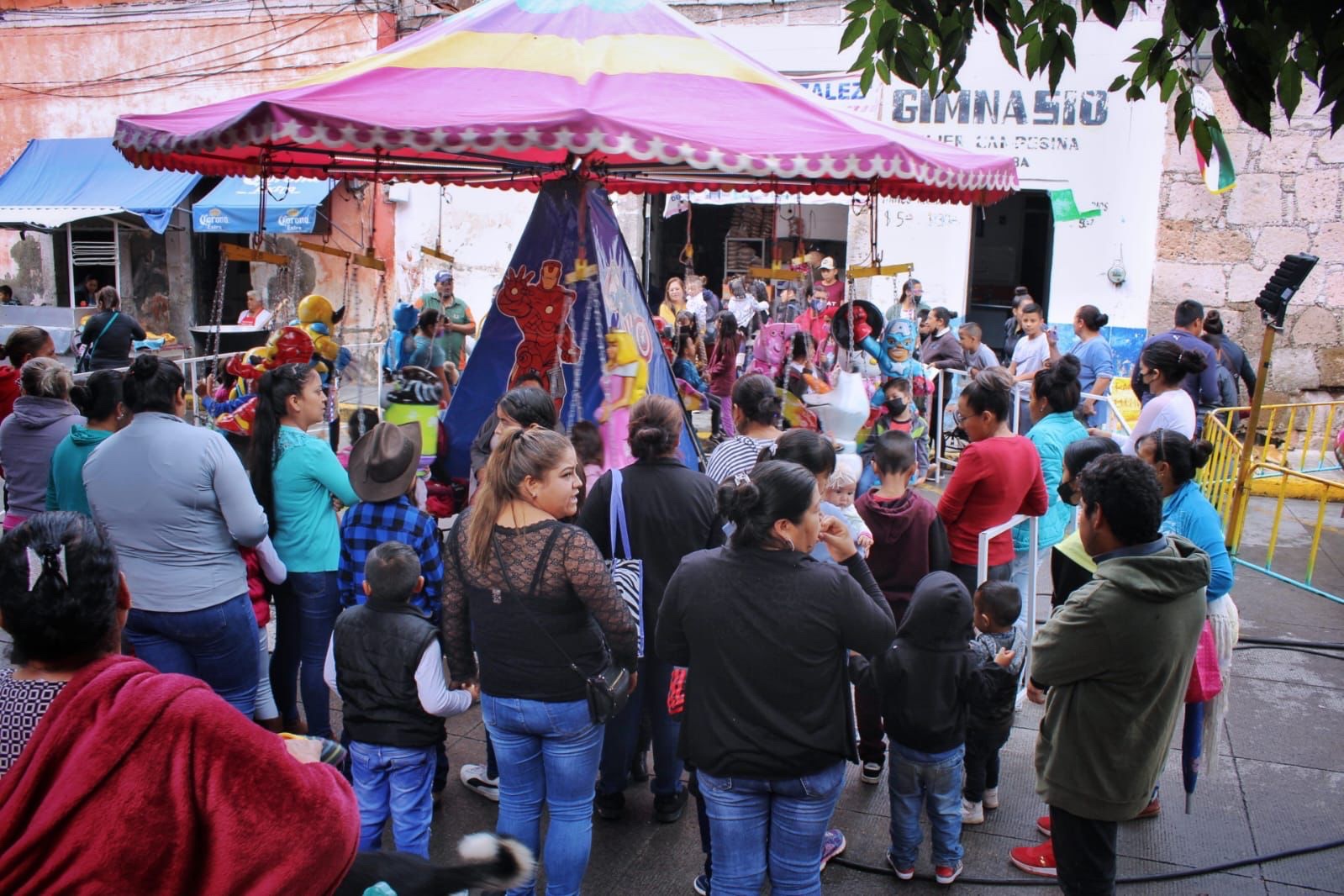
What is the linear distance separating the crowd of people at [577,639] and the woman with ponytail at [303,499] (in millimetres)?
15

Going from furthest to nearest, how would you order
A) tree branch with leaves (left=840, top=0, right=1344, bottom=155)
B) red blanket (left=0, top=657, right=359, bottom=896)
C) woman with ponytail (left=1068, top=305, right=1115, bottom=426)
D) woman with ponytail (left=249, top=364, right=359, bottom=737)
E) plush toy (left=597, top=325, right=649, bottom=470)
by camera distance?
woman with ponytail (left=1068, top=305, right=1115, bottom=426), plush toy (left=597, top=325, right=649, bottom=470), woman with ponytail (left=249, top=364, right=359, bottom=737), tree branch with leaves (left=840, top=0, right=1344, bottom=155), red blanket (left=0, top=657, right=359, bottom=896)

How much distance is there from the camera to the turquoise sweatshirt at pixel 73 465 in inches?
185

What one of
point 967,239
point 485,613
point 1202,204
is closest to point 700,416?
point 967,239

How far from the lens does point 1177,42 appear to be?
3.77 metres

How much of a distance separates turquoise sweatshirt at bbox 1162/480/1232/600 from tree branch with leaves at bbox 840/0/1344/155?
1541 mm

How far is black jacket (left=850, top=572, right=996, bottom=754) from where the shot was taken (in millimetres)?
3732

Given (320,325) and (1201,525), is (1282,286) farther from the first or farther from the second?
(320,325)

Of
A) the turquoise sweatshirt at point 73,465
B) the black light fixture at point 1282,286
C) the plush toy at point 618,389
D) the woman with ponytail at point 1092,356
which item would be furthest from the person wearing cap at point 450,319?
Answer: the black light fixture at point 1282,286

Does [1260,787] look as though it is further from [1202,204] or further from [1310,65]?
[1202,204]

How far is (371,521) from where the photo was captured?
13.8 feet

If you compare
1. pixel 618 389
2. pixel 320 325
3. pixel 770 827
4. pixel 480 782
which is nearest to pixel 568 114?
pixel 618 389

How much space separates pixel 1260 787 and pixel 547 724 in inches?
138

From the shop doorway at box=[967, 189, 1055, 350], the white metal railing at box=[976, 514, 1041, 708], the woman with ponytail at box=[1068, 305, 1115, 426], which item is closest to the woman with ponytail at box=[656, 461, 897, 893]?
the white metal railing at box=[976, 514, 1041, 708]

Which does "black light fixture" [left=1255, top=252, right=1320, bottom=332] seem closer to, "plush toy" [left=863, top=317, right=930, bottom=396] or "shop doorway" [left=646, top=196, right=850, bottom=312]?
"plush toy" [left=863, top=317, right=930, bottom=396]
